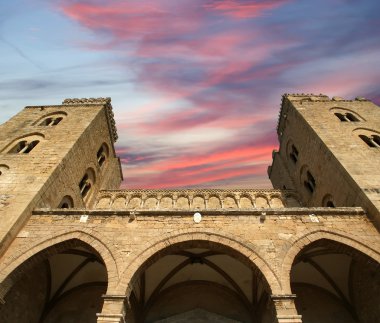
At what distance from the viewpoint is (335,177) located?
488 inches

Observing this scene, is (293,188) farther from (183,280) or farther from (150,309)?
(150,309)

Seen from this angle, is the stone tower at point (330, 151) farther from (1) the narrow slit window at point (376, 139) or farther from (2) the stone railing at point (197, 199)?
(2) the stone railing at point (197, 199)

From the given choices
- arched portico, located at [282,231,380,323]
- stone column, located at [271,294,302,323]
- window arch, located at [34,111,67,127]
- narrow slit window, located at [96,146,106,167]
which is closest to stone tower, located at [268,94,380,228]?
arched portico, located at [282,231,380,323]

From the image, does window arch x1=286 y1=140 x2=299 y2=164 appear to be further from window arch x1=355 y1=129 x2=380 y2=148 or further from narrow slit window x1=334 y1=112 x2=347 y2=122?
window arch x1=355 y1=129 x2=380 y2=148

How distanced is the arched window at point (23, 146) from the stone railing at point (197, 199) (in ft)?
15.4

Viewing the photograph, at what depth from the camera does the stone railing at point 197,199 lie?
15.3m

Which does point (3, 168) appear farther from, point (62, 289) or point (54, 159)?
point (62, 289)

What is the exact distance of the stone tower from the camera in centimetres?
1113

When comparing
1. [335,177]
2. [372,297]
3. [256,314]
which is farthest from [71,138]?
[372,297]

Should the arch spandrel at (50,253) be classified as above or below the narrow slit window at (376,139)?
below

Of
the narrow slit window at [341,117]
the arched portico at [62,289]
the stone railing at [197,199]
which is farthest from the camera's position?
the narrow slit window at [341,117]

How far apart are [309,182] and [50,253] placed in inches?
539

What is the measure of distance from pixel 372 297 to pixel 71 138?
14.8 metres

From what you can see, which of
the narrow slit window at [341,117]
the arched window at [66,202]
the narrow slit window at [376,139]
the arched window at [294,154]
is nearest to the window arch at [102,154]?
the arched window at [66,202]
